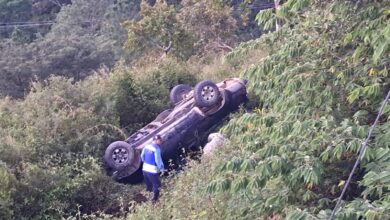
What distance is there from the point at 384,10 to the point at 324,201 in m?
2.23

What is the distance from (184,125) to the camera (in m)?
15.1

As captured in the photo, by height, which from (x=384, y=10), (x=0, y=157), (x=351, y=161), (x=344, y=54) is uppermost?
(x=384, y=10)

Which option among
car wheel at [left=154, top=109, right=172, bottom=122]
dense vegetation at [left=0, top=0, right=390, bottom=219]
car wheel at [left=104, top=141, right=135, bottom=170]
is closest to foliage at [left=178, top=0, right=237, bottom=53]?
dense vegetation at [left=0, top=0, right=390, bottom=219]

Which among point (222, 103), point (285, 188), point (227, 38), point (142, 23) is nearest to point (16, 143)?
point (222, 103)

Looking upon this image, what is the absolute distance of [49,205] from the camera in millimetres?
12766

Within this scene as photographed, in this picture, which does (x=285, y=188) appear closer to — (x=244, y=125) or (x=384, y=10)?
(x=244, y=125)

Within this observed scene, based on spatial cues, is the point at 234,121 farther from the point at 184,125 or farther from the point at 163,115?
the point at 163,115

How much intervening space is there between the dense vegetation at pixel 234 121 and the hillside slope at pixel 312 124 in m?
0.02

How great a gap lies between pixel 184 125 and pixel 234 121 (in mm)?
6990

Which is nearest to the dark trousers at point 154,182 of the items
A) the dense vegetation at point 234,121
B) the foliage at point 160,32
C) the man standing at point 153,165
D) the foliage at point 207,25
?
the man standing at point 153,165

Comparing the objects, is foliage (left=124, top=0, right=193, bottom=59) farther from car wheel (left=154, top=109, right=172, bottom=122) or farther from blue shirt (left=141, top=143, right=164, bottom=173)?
blue shirt (left=141, top=143, right=164, bottom=173)

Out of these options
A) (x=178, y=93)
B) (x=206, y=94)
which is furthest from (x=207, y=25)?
(x=206, y=94)

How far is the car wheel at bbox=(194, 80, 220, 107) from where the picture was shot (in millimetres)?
15195

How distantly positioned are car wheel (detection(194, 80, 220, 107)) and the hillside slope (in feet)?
18.7
